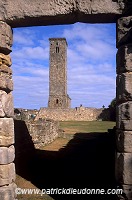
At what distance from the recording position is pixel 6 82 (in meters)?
5.34

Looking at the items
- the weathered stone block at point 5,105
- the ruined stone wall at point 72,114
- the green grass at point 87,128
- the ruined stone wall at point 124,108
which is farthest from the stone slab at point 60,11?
the ruined stone wall at point 72,114

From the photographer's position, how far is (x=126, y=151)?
4.71 meters

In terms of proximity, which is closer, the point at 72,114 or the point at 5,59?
the point at 5,59

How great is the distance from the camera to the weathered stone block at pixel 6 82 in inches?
206

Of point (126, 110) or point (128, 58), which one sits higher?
point (128, 58)

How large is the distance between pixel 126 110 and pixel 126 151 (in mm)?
725

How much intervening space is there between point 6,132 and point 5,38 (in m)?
1.87

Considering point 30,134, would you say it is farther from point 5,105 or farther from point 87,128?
point 87,128

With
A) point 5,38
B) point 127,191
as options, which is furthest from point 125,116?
point 5,38

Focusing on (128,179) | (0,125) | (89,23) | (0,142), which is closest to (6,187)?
(0,142)

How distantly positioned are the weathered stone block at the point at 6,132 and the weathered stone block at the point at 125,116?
7.08 feet

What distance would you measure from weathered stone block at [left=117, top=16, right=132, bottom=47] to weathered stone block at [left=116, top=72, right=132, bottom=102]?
2.08ft

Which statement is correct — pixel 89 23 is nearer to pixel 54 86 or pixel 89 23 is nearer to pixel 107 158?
pixel 107 158

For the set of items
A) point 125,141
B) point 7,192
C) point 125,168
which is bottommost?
point 7,192
